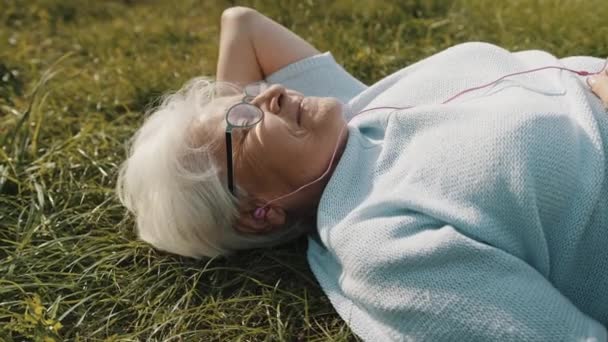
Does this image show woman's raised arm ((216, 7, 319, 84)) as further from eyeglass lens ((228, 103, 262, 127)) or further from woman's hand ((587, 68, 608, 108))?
woman's hand ((587, 68, 608, 108))

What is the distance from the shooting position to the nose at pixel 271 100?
8.16ft

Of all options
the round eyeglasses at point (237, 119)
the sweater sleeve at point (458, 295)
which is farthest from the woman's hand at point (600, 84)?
the round eyeglasses at point (237, 119)

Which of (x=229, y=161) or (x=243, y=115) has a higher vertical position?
(x=243, y=115)

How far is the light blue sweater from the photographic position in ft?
6.57

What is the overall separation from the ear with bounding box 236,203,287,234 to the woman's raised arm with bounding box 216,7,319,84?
749 millimetres

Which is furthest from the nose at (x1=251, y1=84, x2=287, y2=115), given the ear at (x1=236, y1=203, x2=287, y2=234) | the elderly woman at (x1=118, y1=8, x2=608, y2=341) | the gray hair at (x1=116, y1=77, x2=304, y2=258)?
the ear at (x1=236, y1=203, x2=287, y2=234)

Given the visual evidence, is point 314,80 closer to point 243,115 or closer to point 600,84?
point 243,115

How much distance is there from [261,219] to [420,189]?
0.62m

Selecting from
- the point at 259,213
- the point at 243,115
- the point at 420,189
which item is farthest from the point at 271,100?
the point at 420,189

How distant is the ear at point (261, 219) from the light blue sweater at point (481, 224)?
0.79 ft

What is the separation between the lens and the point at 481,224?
207cm

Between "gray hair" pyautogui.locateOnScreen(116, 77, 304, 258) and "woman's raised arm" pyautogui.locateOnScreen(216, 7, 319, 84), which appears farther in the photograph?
"woman's raised arm" pyautogui.locateOnScreen(216, 7, 319, 84)

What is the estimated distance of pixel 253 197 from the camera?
2.52 m

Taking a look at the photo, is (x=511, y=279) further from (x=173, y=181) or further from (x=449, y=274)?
(x=173, y=181)
